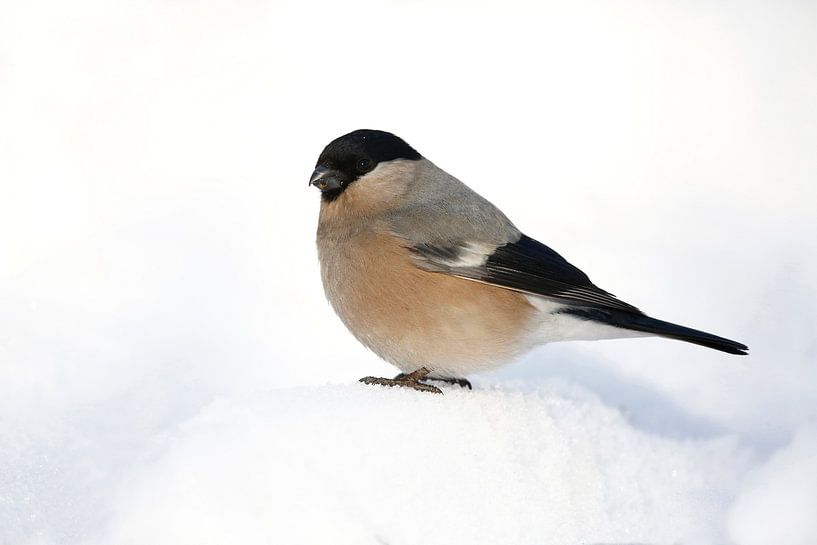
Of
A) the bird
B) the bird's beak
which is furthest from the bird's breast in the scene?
the bird's beak

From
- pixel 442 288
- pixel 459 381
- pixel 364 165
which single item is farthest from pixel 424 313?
pixel 364 165

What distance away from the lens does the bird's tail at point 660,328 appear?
14.3 ft

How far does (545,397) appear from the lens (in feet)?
15.3

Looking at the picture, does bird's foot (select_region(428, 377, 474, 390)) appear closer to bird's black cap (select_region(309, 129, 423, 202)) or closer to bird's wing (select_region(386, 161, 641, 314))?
bird's wing (select_region(386, 161, 641, 314))

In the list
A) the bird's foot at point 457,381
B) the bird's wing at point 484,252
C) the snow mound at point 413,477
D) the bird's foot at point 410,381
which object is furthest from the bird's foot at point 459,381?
the bird's wing at point 484,252

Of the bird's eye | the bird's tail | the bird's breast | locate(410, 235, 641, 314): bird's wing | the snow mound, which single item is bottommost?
the snow mound

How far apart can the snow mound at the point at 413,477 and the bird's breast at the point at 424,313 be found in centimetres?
23

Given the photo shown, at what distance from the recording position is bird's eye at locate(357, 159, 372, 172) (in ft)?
16.4

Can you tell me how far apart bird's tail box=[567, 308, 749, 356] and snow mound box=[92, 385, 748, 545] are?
18.3 inches

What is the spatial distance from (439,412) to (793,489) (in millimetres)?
1613

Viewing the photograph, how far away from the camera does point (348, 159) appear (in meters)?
4.98

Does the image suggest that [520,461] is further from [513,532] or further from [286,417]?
[286,417]

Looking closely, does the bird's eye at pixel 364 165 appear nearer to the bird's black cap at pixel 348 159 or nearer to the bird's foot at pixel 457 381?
the bird's black cap at pixel 348 159

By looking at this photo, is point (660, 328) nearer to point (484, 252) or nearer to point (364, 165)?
point (484, 252)
